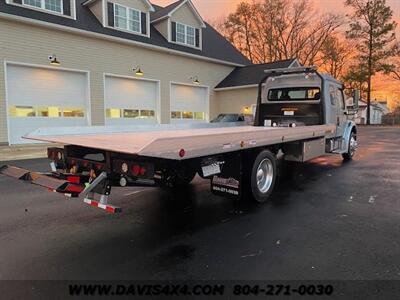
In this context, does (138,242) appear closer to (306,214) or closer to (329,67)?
(306,214)

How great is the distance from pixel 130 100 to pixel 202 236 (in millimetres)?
15489

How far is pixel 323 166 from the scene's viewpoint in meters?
10.0

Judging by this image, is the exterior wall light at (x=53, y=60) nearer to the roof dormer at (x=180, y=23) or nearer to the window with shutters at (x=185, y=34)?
the roof dormer at (x=180, y=23)

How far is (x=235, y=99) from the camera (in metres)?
23.8

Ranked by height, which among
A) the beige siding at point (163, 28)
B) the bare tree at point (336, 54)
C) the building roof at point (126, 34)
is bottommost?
the building roof at point (126, 34)

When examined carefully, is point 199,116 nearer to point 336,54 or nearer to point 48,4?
point 48,4

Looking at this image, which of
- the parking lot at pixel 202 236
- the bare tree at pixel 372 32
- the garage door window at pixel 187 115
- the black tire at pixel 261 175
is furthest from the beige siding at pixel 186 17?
the bare tree at pixel 372 32

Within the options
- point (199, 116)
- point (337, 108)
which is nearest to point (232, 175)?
point (337, 108)

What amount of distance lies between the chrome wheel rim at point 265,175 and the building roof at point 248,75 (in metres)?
17.1

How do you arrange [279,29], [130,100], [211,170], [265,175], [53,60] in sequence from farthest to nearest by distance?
[279,29]
[130,100]
[53,60]
[265,175]
[211,170]

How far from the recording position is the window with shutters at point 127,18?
1844 centimetres

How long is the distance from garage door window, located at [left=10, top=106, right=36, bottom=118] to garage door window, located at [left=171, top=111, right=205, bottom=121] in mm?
8697

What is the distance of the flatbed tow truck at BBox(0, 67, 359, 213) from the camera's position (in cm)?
392

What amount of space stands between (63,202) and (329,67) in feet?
182
